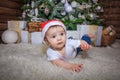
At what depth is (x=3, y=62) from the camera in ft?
4.28

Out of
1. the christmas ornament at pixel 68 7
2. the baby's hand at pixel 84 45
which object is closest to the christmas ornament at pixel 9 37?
the christmas ornament at pixel 68 7

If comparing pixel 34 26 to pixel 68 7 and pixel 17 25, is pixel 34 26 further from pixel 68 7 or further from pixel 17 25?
pixel 68 7

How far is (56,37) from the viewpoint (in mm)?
1255

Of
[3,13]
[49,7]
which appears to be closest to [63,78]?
[49,7]

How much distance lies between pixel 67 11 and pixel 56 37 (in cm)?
120

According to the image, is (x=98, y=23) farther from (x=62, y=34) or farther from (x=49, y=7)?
(x=62, y=34)

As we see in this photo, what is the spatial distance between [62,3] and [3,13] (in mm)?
841

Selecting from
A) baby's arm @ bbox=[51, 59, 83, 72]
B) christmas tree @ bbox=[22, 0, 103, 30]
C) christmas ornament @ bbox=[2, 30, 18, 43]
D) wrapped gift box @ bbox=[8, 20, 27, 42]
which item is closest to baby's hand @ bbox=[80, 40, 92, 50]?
baby's arm @ bbox=[51, 59, 83, 72]

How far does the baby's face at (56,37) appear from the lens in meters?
1.25

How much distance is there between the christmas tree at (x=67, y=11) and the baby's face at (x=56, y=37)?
104cm

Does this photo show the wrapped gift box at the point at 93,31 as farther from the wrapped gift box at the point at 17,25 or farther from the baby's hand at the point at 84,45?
the baby's hand at the point at 84,45

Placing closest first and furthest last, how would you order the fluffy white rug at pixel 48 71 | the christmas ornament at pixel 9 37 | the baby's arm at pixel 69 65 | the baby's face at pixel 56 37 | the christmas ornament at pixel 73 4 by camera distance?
the fluffy white rug at pixel 48 71
the baby's arm at pixel 69 65
the baby's face at pixel 56 37
the christmas ornament at pixel 9 37
the christmas ornament at pixel 73 4

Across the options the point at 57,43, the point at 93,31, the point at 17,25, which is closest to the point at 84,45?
the point at 57,43

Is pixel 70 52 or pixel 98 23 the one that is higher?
pixel 98 23
